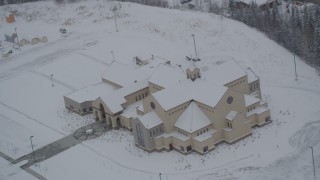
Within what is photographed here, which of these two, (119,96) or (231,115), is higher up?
(119,96)

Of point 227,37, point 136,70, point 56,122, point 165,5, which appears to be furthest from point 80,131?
point 165,5

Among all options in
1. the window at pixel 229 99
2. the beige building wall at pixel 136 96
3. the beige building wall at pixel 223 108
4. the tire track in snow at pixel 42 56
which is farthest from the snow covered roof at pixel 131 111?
the tire track in snow at pixel 42 56

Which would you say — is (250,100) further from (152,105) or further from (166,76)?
(152,105)

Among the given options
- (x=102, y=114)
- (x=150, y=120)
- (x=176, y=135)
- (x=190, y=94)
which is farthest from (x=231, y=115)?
(x=102, y=114)

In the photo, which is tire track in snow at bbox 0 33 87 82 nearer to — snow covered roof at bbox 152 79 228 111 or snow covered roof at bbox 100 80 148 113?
snow covered roof at bbox 100 80 148 113

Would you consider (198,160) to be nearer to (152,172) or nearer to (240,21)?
(152,172)

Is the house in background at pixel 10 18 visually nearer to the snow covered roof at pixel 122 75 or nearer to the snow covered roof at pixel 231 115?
the snow covered roof at pixel 122 75

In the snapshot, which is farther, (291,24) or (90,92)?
(291,24)
